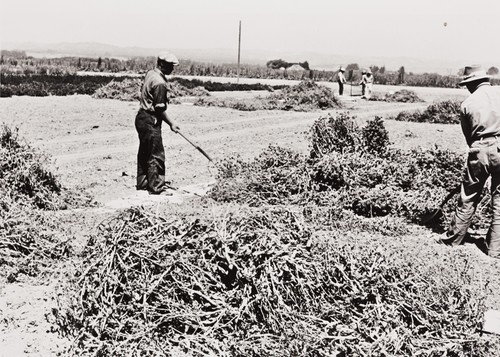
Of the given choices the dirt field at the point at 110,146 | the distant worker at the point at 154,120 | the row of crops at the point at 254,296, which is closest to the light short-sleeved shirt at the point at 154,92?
the distant worker at the point at 154,120

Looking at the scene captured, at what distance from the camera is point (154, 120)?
329 inches

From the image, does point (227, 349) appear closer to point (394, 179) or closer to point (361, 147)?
point (394, 179)

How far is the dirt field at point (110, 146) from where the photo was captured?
4816 millimetres

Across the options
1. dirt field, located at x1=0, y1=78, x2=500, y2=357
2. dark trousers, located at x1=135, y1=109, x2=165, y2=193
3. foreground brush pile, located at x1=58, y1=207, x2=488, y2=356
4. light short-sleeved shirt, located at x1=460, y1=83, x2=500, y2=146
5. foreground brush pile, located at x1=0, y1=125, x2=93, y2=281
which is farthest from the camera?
dark trousers, located at x1=135, y1=109, x2=165, y2=193

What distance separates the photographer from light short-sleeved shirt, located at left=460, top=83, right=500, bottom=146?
616 cm

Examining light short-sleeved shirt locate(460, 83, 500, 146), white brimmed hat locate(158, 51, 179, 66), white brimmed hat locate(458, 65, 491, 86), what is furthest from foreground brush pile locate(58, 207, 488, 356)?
white brimmed hat locate(158, 51, 179, 66)

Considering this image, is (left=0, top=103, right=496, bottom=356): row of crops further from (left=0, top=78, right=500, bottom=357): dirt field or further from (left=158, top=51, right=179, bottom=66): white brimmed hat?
(left=158, top=51, right=179, bottom=66): white brimmed hat

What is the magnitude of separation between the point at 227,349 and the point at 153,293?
0.69 metres

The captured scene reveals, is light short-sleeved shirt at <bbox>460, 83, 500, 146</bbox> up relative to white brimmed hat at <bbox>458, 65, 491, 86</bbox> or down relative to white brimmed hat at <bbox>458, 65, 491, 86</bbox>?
down

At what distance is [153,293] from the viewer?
4.36 meters

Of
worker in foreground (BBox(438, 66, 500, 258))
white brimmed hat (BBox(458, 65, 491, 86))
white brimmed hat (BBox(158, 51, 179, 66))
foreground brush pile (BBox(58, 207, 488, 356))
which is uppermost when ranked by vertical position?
white brimmed hat (BBox(158, 51, 179, 66))

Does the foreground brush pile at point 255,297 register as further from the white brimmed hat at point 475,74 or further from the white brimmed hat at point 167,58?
the white brimmed hat at point 167,58

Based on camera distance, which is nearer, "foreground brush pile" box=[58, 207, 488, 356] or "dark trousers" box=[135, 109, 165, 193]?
"foreground brush pile" box=[58, 207, 488, 356]

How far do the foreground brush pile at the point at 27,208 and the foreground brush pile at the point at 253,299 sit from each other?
1229mm
